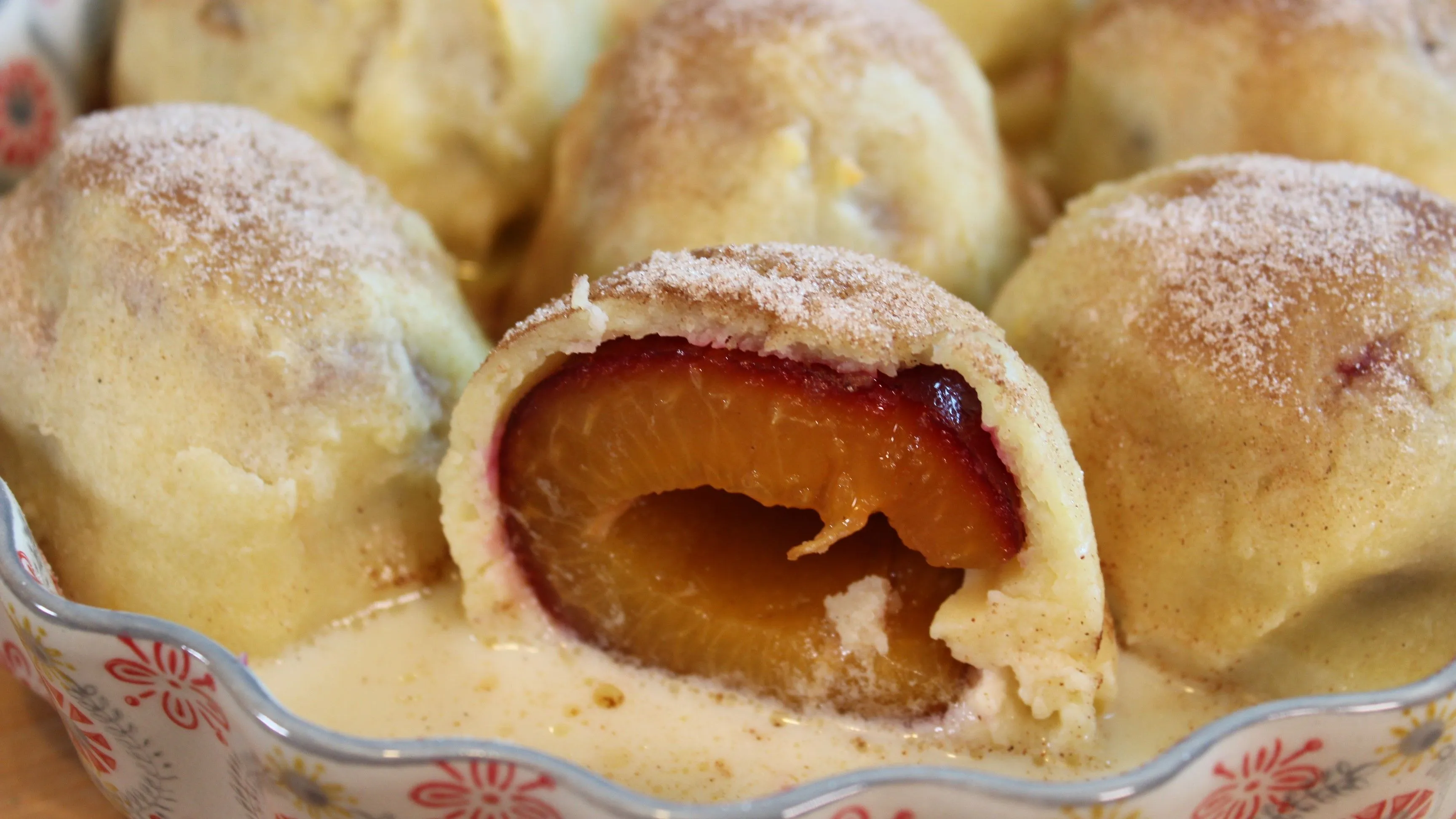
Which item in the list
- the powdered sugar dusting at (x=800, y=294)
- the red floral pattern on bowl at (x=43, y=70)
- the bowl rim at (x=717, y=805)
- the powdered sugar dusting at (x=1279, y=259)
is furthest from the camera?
the red floral pattern on bowl at (x=43, y=70)

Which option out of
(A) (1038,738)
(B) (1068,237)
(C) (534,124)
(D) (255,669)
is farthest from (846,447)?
(C) (534,124)

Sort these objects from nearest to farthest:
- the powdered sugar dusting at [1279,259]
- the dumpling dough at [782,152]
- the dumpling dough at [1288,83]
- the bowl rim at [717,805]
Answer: the bowl rim at [717,805], the powdered sugar dusting at [1279,259], the dumpling dough at [782,152], the dumpling dough at [1288,83]

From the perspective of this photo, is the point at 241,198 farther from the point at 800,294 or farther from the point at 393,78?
the point at 800,294

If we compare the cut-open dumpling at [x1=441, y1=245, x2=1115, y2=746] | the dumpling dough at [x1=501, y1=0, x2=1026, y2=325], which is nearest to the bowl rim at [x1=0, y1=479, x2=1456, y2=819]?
the cut-open dumpling at [x1=441, y1=245, x2=1115, y2=746]

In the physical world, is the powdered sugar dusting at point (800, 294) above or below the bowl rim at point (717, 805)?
above

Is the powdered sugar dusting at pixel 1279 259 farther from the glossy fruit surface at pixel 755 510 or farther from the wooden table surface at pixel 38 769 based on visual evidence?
the wooden table surface at pixel 38 769

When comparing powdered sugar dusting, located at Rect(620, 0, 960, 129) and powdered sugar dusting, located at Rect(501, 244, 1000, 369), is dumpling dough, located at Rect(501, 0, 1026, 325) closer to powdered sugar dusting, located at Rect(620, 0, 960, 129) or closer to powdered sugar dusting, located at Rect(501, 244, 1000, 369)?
powdered sugar dusting, located at Rect(620, 0, 960, 129)

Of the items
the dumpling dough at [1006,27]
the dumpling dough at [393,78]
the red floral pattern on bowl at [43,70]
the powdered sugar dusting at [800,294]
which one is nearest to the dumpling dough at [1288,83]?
the dumpling dough at [1006,27]
